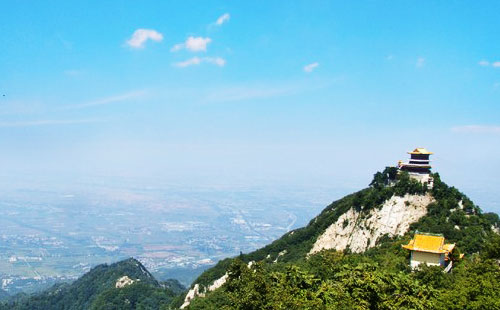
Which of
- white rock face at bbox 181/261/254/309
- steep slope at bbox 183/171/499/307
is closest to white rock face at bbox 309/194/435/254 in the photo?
steep slope at bbox 183/171/499/307

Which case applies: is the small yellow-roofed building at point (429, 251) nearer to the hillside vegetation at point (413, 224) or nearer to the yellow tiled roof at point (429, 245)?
the yellow tiled roof at point (429, 245)

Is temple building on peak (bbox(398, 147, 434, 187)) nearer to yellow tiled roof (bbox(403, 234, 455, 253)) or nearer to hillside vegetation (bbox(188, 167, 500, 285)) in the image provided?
hillside vegetation (bbox(188, 167, 500, 285))

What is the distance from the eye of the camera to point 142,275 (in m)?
108

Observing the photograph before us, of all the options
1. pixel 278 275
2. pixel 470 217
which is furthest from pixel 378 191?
pixel 278 275

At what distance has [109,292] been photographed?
85938 millimetres

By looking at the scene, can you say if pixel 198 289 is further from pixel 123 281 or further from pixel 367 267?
pixel 367 267

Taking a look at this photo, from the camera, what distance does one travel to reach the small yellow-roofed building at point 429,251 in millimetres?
35969

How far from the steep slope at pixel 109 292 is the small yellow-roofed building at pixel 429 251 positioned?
54650 millimetres

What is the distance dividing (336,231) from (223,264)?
1954 centimetres

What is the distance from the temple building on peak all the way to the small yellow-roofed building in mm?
19772

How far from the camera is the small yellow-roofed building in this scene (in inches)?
1416

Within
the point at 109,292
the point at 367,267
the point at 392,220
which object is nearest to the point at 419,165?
the point at 392,220

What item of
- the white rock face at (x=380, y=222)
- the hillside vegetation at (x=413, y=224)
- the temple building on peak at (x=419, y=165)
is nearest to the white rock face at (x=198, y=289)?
the hillside vegetation at (x=413, y=224)

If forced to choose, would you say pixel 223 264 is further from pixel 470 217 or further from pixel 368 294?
pixel 368 294
